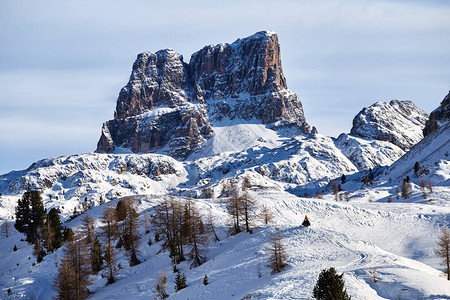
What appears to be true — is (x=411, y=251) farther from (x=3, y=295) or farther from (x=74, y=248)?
(x=3, y=295)

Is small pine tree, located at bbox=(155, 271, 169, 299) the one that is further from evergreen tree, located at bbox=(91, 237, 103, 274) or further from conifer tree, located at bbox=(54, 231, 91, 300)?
evergreen tree, located at bbox=(91, 237, 103, 274)

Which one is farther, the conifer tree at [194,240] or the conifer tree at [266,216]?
the conifer tree at [266,216]

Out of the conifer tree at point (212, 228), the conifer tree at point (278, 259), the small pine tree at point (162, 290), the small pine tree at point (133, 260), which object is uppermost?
the conifer tree at point (212, 228)

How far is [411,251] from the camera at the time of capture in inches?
2744

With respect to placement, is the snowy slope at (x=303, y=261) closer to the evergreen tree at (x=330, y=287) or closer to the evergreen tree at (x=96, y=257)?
the evergreen tree at (x=96, y=257)

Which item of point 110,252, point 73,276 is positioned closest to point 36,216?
point 110,252

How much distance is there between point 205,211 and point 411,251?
135ft

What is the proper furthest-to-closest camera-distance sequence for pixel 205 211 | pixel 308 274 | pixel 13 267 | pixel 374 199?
pixel 374 199 < pixel 205 211 < pixel 13 267 < pixel 308 274

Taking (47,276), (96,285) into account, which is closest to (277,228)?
(96,285)

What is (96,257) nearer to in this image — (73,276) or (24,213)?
(73,276)

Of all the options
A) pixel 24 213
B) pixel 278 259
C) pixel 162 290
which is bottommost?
pixel 162 290

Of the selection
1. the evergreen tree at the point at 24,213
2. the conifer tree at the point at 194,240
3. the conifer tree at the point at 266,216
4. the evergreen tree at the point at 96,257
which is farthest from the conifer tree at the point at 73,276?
the evergreen tree at the point at 24,213

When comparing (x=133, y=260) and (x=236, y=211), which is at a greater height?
(x=236, y=211)

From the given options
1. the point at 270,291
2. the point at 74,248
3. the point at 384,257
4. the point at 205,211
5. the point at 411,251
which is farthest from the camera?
the point at 205,211
